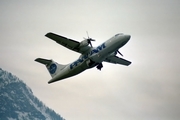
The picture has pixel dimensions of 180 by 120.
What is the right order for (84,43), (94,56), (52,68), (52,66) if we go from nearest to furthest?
(94,56)
(84,43)
(52,68)
(52,66)

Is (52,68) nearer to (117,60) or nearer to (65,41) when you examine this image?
(65,41)

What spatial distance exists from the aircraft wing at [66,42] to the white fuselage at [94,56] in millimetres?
1898

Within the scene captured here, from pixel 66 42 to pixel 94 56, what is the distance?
16.0ft

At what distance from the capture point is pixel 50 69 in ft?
196

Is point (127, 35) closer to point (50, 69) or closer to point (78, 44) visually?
point (78, 44)

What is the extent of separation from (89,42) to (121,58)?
30.3 ft

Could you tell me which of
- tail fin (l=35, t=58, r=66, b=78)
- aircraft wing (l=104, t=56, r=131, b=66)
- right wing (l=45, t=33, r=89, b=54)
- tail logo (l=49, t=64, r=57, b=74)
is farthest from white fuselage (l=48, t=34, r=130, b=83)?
aircraft wing (l=104, t=56, r=131, b=66)

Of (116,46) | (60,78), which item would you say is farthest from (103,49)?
(60,78)

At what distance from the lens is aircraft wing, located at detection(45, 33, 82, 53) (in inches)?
1956

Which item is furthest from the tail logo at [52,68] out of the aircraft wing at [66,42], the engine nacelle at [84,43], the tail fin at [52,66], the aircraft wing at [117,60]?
the engine nacelle at [84,43]

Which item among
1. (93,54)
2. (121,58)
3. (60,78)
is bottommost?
(60,78)

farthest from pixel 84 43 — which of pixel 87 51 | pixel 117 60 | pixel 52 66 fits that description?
pixel 52 66

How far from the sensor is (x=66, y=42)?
5069 cm

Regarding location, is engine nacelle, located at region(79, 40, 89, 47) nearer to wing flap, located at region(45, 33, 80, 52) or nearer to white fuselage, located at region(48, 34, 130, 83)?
wing flap, located at region(45, 33, 80, 52)
